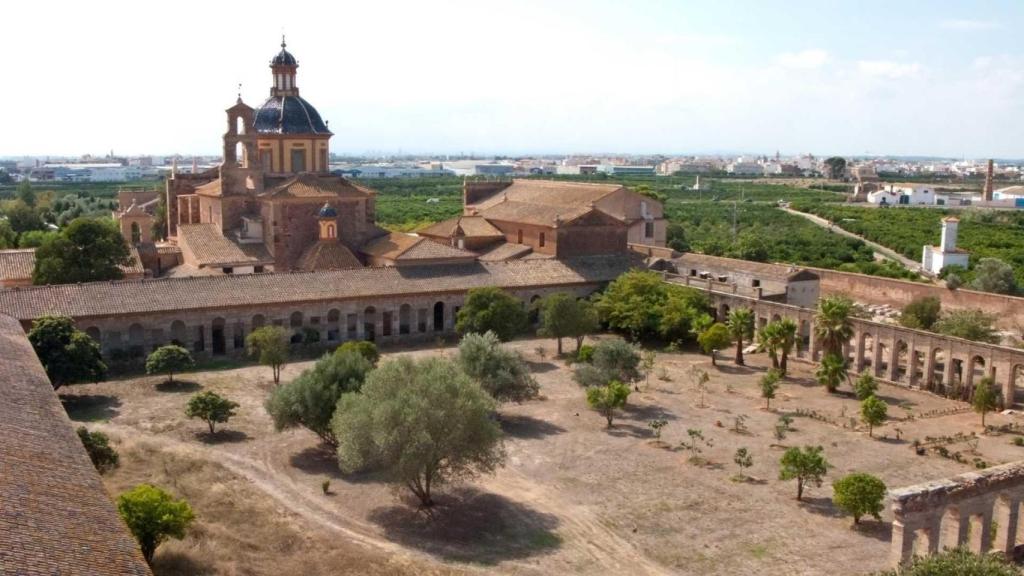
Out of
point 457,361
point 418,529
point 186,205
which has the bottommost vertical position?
point 418,529

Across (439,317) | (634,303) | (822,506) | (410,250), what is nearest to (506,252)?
(410,250)

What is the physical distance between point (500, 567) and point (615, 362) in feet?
44.1

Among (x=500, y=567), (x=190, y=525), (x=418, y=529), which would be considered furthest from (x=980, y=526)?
(x=190, y=525)

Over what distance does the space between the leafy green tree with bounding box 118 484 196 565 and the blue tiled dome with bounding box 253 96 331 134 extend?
32949mm

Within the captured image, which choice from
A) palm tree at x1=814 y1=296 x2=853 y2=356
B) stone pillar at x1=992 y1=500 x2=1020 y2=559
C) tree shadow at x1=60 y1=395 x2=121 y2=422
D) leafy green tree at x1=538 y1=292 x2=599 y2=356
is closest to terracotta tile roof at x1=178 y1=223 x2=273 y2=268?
tree shadow at x1=60 y1=395 x2=121 y2=422

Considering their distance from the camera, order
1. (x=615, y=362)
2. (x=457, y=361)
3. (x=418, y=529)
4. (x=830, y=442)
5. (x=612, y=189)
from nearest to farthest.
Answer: (x=418, y=529) → (x=830, y=442) → (x=457, y=361) → (x=615, y=362) → (x=612, y=189)

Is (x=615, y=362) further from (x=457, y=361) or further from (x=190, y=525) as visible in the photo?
(x=190, y=525)

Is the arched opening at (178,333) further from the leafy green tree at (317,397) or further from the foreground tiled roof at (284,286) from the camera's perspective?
the leafy green tree at (317,397)

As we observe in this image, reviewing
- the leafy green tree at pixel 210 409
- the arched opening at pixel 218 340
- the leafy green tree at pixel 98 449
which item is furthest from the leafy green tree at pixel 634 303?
the leafy green tree at pixel 98 449

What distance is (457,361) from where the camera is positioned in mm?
28719

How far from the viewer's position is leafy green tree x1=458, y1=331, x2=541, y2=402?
27531mm

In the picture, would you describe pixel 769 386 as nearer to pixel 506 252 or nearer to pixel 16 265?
pixel 506 252

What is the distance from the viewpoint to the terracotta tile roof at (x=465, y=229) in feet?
163

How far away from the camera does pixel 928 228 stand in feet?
278
